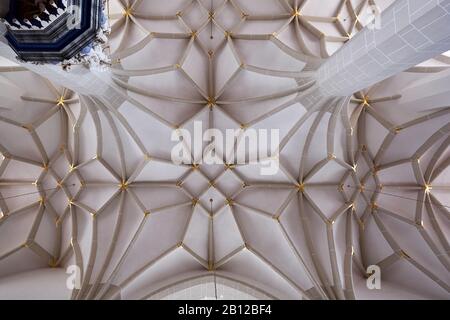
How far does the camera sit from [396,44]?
6.95 meters

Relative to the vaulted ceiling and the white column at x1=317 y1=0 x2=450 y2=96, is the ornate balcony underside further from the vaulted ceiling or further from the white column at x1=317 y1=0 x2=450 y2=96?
the white column at x1=317 y1=0 x2=450 y2=96

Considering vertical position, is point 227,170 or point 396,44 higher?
point 227,170

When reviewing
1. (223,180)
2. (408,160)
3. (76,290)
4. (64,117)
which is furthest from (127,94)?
(408,160)

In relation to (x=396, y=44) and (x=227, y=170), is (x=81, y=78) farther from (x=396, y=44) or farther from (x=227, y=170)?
(x=396, y=44)

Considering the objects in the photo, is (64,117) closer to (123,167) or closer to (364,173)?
(123,167)

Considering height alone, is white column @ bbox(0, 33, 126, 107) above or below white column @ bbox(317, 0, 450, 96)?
above

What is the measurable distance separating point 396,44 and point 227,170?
766cm

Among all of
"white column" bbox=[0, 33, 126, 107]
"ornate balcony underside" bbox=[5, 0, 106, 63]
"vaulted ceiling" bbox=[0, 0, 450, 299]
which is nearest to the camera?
"ornate balcony underside" bbox=[5, 0, 106, 63]

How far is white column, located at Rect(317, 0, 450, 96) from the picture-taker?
6055mm

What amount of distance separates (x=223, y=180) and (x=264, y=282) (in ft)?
12.1

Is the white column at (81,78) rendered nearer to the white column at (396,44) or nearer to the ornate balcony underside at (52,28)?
the ornate balcony underside at (52,28)

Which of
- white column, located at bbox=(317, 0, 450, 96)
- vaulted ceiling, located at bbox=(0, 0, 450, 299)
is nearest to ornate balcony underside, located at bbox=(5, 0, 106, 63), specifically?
vaulted ceiling, located at bbox=(0, 0, 450, 299)

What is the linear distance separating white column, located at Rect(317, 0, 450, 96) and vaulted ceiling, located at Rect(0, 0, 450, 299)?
328cm

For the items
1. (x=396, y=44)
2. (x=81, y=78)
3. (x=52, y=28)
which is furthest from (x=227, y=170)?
(x=52, y=28)
